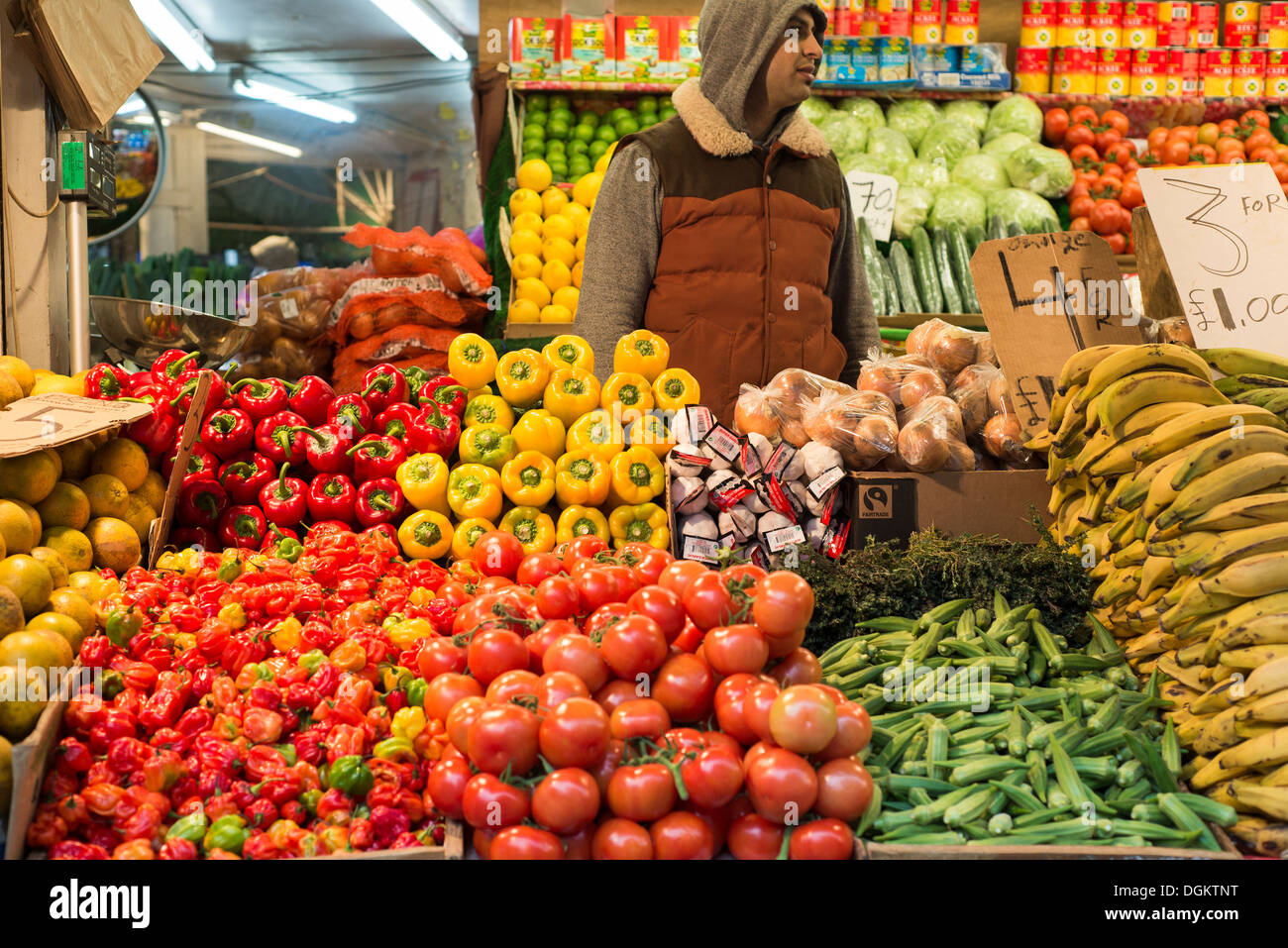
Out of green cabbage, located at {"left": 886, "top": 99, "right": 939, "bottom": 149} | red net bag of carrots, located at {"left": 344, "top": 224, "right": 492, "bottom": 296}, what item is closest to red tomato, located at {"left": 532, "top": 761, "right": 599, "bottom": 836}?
red net bag of carrots, located at {"left": 344, "top": 224, "right": 492, "bottom": 296}

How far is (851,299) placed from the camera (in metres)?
4.10

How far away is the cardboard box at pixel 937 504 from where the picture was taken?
2.71m

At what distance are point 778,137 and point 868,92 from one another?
3.04 m

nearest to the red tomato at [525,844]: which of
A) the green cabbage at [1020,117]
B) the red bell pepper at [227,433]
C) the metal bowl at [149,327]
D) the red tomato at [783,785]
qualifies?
the red tomato at [783,785]

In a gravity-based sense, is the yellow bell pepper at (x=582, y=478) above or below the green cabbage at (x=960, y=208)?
below

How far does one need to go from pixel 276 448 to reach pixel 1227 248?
291cm

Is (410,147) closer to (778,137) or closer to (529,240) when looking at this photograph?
(529,240)

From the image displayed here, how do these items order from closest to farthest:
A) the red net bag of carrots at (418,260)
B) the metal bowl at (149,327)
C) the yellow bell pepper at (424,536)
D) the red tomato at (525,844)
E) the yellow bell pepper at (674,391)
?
1. the red tomato at (525,844)
2. the yellow bell pepper at (424,536)
3. the yellow bell pepper at (674,391)
4. the metal bowl at (149,327)
5. the red net bag of carrots at (418,260)

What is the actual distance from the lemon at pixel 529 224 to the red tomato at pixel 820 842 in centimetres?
481

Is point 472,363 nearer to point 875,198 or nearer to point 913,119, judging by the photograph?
point 875,198

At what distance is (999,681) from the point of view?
6.84 ft

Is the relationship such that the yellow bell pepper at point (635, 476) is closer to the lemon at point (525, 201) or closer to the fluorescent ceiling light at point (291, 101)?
the lemon at point (525, 201)
